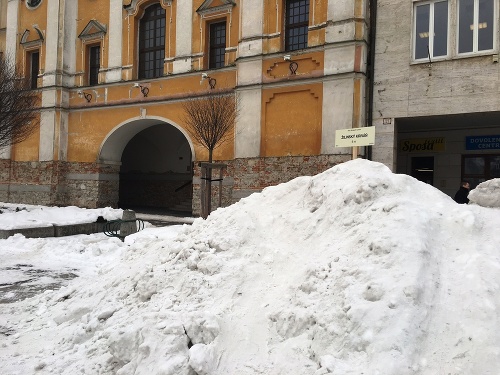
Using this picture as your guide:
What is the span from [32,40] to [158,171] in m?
8.56

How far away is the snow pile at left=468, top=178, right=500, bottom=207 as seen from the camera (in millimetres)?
4488

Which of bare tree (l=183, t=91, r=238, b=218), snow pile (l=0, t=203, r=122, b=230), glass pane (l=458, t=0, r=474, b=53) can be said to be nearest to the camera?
snow pile (l=0, t=203, r=122, b=230)

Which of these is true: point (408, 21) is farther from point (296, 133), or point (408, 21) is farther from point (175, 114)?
point (175, 114)

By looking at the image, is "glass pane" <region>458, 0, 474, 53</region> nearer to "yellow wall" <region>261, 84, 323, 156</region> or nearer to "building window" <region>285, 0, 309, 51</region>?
"yellow wall" <region>261, 84, 323, 156</region>

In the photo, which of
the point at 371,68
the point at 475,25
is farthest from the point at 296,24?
the point at 475,25

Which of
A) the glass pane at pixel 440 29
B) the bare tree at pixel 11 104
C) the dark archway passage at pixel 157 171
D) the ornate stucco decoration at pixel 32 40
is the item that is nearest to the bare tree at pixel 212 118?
the bare tree at pixel 11 104

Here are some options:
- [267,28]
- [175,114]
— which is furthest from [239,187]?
[267,28]

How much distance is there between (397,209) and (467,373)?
1.58 metres

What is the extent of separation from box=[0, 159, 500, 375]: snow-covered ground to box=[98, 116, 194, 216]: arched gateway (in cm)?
1545

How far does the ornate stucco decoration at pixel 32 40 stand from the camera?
19.7m

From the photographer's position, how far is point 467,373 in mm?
2611

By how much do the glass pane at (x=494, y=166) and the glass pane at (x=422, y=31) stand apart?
4.41 metres

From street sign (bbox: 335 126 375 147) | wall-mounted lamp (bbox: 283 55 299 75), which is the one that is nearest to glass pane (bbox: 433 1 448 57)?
wall-mounted lamp (bbox: 283 55 299 75)

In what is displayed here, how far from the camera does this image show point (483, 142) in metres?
13.9
